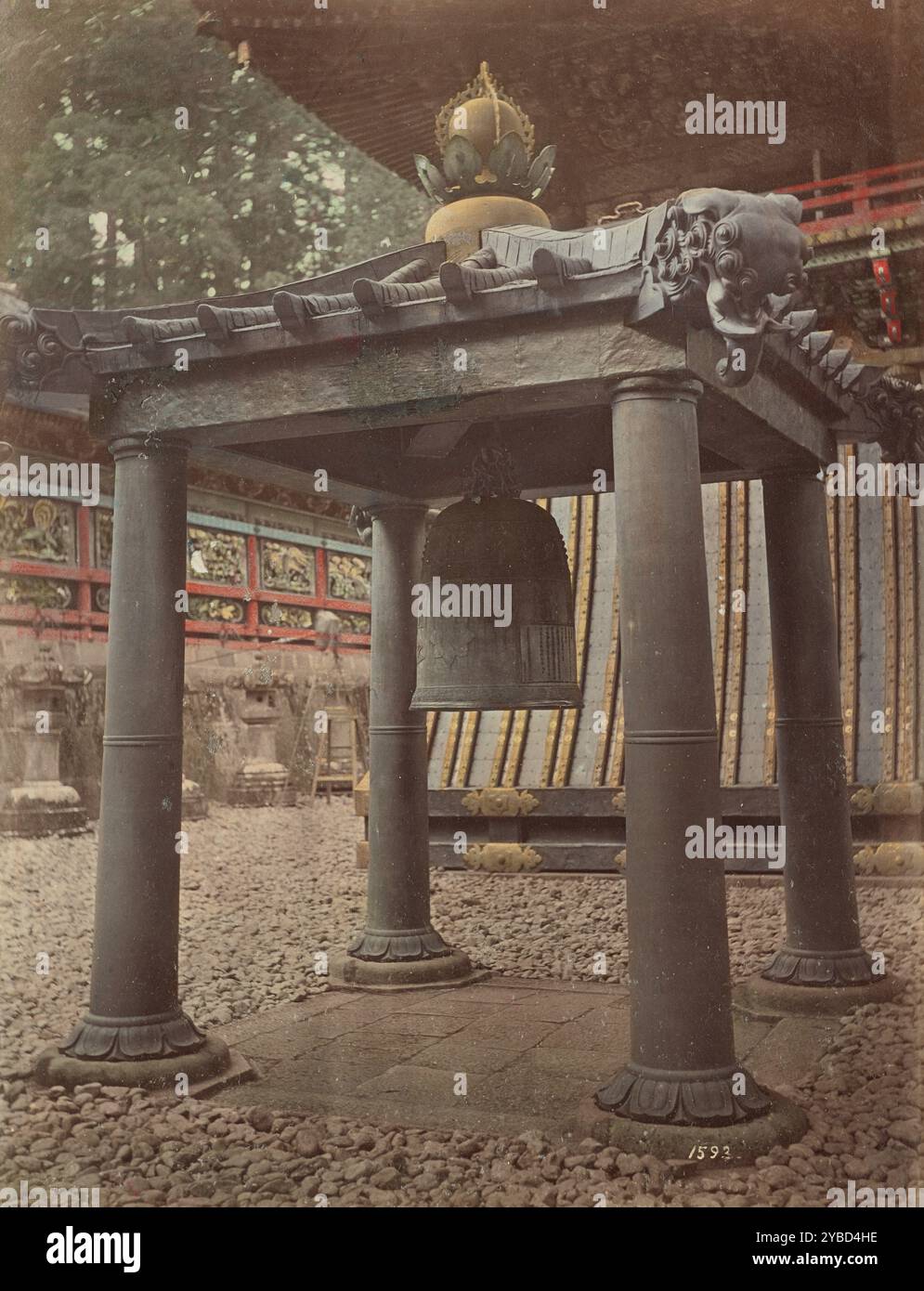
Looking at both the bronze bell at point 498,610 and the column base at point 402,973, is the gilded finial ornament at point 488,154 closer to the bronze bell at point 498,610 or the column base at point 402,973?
the bronze bell at point 498,610

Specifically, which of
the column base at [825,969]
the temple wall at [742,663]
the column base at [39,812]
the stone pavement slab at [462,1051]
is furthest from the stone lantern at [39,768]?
the column base at [825,969]

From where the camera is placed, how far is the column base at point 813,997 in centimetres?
547

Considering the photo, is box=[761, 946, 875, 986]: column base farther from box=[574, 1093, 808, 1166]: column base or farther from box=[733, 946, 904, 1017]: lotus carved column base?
box=[574, 1093, 808, 1166]: column base

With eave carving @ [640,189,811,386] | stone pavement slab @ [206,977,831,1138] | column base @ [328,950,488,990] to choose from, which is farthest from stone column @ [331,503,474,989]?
eave carving @ [640,189,811,386]

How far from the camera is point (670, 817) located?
12.7 ft

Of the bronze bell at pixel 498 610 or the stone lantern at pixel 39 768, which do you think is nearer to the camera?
the bronze bell at pixel 498 610

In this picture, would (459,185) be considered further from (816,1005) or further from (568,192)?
(568,192)

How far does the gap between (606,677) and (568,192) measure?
565 centimetres

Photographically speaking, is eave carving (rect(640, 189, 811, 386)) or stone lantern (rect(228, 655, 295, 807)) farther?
Answer: stone lantern (rect(228, 655, 295, 807))

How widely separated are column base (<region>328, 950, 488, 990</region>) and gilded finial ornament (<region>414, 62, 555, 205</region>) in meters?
3.90

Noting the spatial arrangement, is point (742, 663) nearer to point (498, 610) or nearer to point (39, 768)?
point (498, 610)

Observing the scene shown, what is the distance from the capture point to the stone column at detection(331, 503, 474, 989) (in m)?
6.33

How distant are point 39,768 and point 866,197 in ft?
32.5

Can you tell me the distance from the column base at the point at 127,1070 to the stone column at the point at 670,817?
1.66 meters
